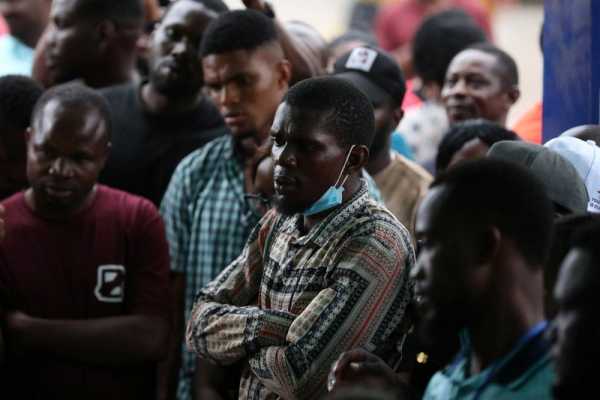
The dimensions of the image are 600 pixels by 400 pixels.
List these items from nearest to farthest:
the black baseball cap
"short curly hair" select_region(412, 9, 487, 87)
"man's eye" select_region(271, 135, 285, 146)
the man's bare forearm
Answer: "man's eye" select_region(271, 135, 285, 146)
the man's bare forearm
the black baseball cap
"short curly hair" select_region(412, 9, 487, 87)

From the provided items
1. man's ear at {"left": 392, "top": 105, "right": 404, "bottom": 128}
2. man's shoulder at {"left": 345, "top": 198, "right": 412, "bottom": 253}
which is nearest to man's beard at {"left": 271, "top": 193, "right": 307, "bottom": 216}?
man's shoulder at {"left": 345, "top": 198, "right": 412, "bottom": 253}

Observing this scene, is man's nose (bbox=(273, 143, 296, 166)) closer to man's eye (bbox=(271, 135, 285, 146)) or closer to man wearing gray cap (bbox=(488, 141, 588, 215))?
man's eye (bbox=(271, 135, 285, 146))

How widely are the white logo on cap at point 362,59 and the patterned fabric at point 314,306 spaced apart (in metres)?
1.71

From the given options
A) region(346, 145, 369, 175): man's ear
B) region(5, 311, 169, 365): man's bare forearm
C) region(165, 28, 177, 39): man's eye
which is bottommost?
region(5, 311, 169, 365): man's bare forearm

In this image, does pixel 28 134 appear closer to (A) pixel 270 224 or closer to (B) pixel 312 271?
(A) pixel 270 224

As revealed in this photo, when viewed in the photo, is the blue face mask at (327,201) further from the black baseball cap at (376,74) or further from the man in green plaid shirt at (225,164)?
the black baseball cap at (376,74)

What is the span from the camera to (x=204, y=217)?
4695 millimetres

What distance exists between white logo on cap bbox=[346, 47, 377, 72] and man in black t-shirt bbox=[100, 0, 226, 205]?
0.66 m

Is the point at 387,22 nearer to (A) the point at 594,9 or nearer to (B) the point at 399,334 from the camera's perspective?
(A) the point at 594,9

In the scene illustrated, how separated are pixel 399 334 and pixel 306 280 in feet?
1.00

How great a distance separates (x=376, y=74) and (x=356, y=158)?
1683 millimetres

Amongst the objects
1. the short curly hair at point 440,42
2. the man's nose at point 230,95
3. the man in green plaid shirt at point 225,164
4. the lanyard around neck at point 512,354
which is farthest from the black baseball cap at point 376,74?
the lanyard around neck at point 512,354

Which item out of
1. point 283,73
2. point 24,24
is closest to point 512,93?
point 283,73

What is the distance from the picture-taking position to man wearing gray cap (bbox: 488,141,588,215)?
3.38m
